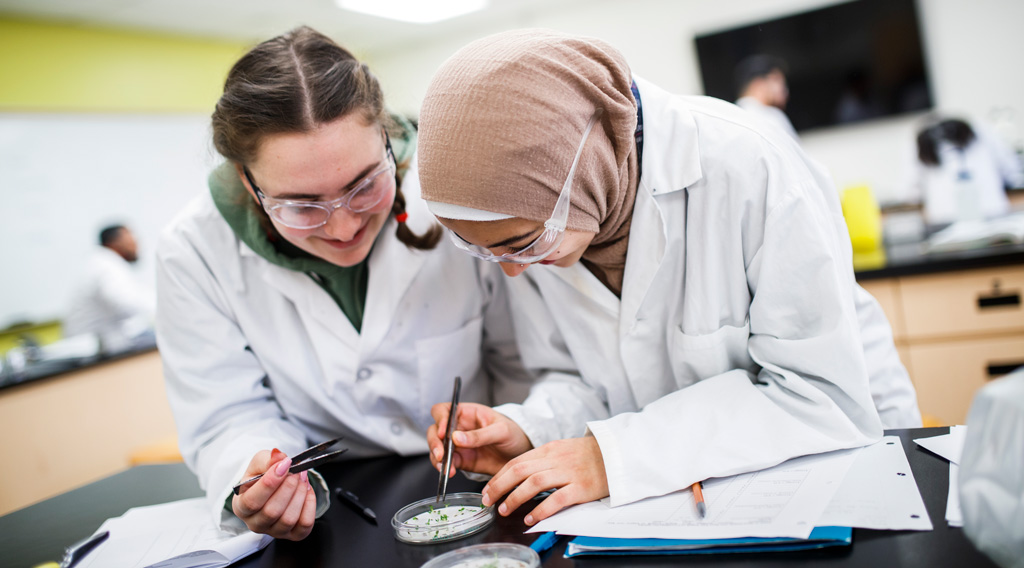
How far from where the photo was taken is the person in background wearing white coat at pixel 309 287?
3.96 ft

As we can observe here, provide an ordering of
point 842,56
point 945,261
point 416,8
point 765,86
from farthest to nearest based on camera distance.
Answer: point 416,8
point 842,56
point 765,86
point 945,261

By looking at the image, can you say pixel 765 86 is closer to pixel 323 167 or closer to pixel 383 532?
pixel 323 167

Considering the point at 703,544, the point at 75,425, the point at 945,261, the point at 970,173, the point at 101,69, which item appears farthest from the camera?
the point at 101,69

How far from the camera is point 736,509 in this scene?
2.86 ft

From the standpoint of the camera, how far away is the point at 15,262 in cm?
515

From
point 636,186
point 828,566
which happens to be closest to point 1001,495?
point 828,566

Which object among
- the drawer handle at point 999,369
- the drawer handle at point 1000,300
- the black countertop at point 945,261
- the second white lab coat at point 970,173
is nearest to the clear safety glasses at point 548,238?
the black countertop at point 945,261

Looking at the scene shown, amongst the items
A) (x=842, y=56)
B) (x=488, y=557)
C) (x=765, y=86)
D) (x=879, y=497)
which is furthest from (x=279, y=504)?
(x=842, y=56)

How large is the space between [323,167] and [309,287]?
36 cm

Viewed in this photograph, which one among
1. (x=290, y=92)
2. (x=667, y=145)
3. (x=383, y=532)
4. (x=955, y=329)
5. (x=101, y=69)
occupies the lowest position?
(x=955, y=329)

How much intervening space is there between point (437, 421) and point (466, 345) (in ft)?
1.02

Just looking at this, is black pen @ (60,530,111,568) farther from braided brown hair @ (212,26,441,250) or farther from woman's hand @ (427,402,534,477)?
braided brown hair @ (212,26,441,250)

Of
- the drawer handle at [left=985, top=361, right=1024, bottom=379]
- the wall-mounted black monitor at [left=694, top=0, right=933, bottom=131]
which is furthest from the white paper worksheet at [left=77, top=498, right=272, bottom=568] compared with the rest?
the wall-mounted black monitor at [left=694, top=0, right=933, bottom=131]

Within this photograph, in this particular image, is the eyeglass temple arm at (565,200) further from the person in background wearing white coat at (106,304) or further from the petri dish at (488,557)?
the person in background wearing white coat at (106,304)
